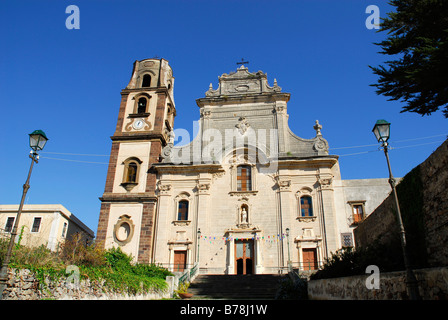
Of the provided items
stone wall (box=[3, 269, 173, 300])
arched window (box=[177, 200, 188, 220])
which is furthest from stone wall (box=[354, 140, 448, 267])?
arched window (box=[177, 200, 188, 220])

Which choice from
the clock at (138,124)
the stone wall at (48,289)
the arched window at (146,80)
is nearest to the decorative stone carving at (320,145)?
the clock at (138,124)

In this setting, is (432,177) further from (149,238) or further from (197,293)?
(149,238)

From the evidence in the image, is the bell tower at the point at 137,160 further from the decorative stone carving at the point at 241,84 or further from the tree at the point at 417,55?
the tree at the point at 417,55

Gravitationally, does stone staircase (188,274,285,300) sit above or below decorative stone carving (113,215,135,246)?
below

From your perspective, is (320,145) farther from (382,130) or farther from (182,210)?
(382,130)

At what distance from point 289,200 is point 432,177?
51.1 feet

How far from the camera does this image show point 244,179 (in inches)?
1053

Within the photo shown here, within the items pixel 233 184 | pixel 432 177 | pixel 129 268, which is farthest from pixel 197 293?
pixel 432 177

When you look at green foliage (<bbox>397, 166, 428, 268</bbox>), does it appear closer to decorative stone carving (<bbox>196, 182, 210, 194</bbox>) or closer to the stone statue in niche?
the stone statue in niche

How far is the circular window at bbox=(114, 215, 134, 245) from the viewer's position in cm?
2516

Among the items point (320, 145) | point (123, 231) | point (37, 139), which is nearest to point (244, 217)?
point (320, 145)

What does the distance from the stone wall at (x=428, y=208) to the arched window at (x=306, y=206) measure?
1198 centimetres

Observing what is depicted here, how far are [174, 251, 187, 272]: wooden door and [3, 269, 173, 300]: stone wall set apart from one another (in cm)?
1218

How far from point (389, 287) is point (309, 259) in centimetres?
1610
